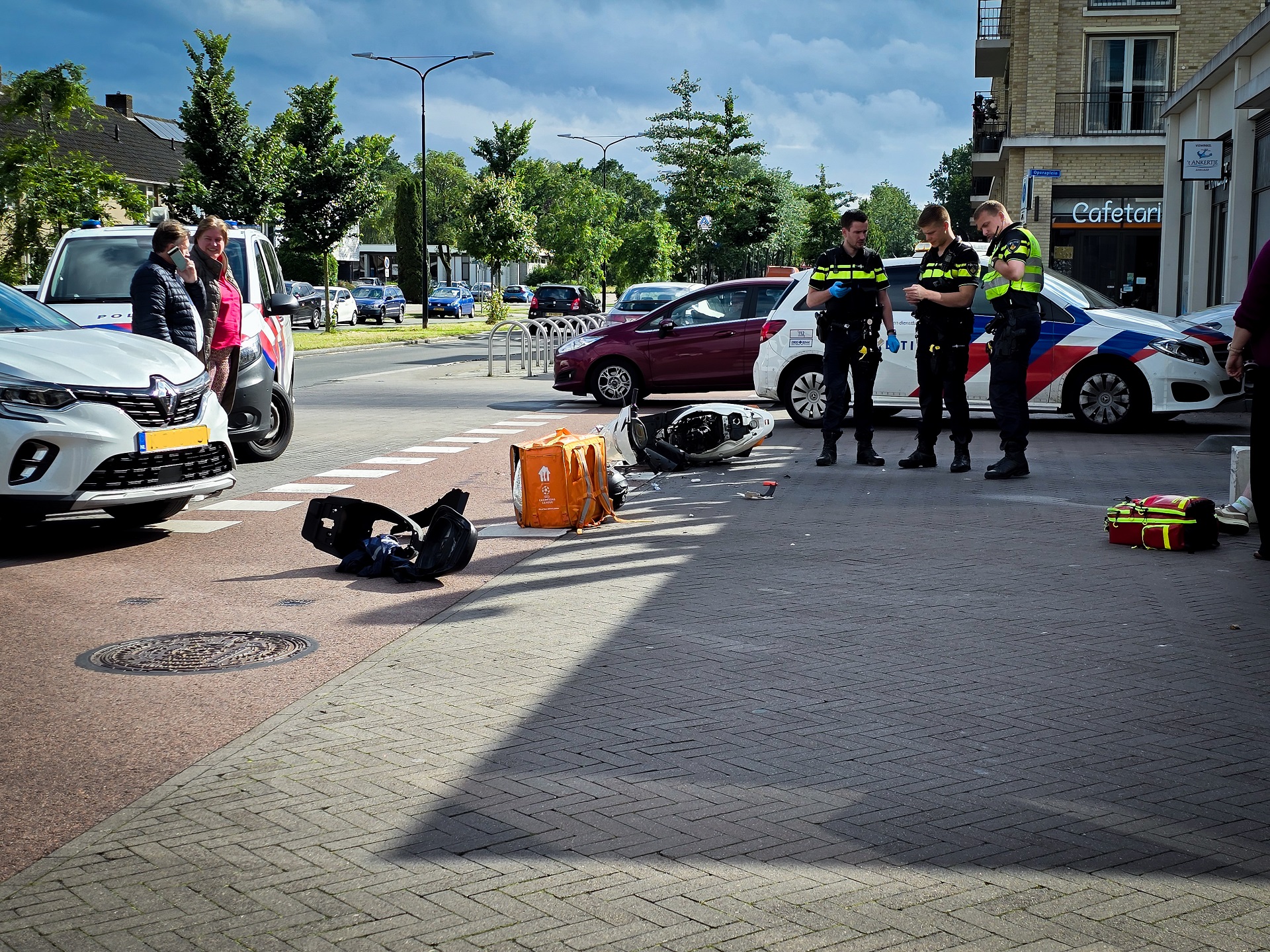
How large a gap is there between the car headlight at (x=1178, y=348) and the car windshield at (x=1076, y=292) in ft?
2.49

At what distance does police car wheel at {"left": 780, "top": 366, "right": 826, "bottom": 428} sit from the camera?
51.1 feet

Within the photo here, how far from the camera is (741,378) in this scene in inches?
707

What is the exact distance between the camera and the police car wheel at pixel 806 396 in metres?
15.6

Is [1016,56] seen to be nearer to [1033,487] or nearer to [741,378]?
[741,378]

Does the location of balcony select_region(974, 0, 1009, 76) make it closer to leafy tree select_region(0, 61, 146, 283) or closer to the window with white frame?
the window with white frame

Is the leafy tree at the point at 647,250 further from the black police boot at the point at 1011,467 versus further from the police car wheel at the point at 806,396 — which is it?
the black police boot at the point at 1011,467

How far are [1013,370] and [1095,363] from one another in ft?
11.6

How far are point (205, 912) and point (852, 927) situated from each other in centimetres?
154

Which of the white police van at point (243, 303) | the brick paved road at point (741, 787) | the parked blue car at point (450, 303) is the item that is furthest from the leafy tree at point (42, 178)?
the parked blue car at point (450, 303)

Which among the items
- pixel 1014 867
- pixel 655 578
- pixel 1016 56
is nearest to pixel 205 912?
pixel 1014 867

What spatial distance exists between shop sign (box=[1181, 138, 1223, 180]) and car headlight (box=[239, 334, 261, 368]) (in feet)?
54.0

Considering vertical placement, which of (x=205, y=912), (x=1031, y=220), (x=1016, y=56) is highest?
(x=1016, y=56)

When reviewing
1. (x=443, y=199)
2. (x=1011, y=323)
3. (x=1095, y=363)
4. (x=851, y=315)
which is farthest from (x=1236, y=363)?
(x=443, y=199)

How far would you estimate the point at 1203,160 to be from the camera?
75.2 feet
